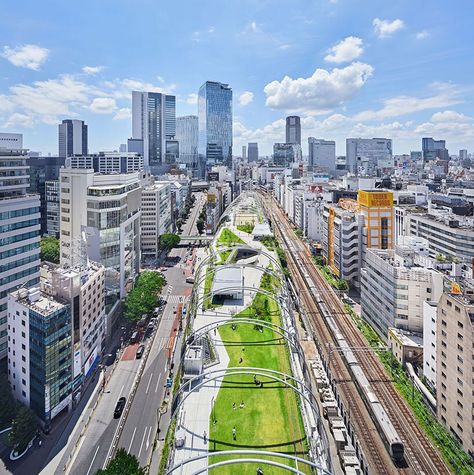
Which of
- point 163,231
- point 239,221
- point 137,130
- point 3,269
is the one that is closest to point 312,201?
point 239,221

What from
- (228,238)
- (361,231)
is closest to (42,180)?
(228,238)

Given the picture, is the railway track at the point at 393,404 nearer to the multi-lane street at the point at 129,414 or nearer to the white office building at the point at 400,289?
the white office building at the point at 400,289

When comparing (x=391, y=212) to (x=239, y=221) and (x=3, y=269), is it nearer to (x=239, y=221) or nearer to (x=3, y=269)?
(x=239, y=221)

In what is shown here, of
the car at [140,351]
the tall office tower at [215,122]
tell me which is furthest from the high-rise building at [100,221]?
the tall office tower at [215,122]

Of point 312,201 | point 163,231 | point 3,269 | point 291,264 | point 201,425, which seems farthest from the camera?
point 312,201

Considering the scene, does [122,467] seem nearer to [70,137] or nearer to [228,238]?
[228,238]

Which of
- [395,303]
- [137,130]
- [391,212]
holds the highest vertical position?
[137,130]
